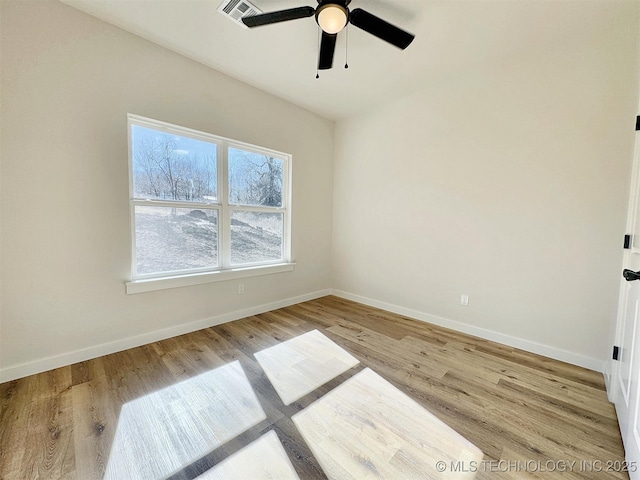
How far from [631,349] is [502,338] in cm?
133

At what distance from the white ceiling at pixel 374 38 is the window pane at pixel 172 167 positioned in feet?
2.84

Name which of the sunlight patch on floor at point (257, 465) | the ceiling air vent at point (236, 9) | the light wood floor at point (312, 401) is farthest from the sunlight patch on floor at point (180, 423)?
the ceiling air vent at point (236, 9)

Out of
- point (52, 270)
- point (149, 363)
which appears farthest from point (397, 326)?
point (52, 270)

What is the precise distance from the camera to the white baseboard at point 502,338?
7.39 feet

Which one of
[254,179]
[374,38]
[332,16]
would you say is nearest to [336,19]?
[332,16]

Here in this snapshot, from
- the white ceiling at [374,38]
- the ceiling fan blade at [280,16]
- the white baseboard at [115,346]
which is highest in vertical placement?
the white ceiling at [374,38]

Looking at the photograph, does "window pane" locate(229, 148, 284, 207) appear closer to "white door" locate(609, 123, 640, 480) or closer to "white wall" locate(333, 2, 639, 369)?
"white wall" locate(333, 2, 639, 369)

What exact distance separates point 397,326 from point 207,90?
11.2 ft

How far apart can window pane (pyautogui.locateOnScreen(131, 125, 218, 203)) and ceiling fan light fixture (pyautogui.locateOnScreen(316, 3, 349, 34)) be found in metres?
1.76

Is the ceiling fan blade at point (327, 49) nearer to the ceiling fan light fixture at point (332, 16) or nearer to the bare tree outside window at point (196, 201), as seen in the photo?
the ceiling fan light fixture at point (332, 16)

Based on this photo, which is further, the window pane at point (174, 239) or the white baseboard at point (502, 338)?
the window pane at point (174, 239)

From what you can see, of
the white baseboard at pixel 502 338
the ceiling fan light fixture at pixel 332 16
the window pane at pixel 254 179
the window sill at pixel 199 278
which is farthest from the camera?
the window pane at pixel 254 179

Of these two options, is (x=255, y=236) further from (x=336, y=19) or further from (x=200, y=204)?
(x=336, y=19)

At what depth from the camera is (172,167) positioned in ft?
8.71
